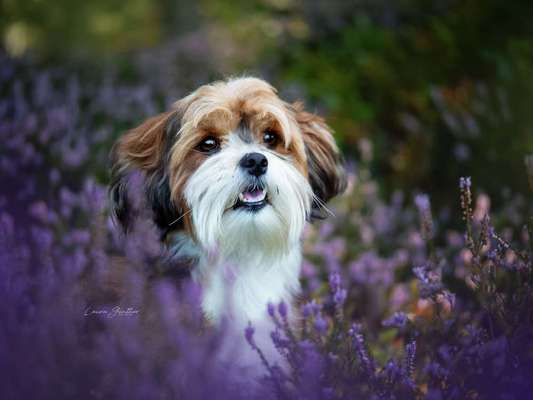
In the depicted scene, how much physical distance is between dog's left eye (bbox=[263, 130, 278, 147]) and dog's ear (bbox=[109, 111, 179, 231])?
0.42 meters

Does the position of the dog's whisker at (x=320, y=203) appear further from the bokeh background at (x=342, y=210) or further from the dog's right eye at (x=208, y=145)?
the dog's right eye at (x=208, y=145)

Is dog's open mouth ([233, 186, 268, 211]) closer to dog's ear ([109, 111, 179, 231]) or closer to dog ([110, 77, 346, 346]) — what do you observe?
dog ([110, 77, 346, 346])

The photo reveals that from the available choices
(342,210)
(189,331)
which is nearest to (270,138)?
(189,331)

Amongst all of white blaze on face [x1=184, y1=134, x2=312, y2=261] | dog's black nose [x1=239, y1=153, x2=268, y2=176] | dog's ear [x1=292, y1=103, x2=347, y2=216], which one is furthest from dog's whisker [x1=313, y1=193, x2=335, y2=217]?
dog's black nose [x1=239, y1=153, x2=268, y2=176]

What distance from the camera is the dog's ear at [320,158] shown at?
10.7 ft

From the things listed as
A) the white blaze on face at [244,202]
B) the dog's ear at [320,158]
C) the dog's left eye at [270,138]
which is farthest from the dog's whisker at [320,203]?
the dog's left eye at [270,138]

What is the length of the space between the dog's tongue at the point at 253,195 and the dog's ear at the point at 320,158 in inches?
19.2

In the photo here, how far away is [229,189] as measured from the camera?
276 cm

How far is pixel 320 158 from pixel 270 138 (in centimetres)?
38

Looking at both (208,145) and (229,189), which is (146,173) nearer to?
(208,145)

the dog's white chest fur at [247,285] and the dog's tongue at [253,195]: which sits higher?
the dog's tongue at [253,195]

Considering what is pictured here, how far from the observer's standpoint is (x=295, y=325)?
3.02m

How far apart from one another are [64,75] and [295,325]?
188 inches

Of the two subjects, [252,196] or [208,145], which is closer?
[252,196]
